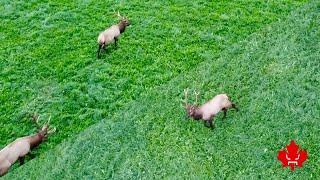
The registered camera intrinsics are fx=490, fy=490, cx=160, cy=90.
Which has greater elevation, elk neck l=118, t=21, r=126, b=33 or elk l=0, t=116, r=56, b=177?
elk neck l=118, t=21, r=126, b=33

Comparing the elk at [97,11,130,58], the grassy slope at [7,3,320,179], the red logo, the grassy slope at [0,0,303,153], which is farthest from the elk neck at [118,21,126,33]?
the red logo

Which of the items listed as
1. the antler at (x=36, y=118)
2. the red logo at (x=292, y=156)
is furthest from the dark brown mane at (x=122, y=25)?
the red logo at (x=292, y=156)

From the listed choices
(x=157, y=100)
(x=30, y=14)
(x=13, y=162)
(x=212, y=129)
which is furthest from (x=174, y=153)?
(x=30, y=14)

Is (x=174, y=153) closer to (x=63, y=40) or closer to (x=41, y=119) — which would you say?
(x=41, y=119)

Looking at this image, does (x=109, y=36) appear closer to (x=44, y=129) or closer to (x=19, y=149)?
(x=44, y=129)

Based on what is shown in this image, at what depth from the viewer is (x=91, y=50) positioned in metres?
9.07

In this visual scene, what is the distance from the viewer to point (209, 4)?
9938mm

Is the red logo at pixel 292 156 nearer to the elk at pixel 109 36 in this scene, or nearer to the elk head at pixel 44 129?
the elk head at pixel 44 129

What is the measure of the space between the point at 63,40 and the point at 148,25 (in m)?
1.67

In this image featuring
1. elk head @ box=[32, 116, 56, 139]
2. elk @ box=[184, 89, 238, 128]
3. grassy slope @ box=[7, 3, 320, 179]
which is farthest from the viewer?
elk head @ box=[32, 116, 56, 139]

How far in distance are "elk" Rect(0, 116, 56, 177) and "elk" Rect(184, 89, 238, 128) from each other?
221cm

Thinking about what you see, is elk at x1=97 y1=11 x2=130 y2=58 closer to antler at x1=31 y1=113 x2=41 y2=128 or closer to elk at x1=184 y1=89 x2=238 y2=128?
antler at x1=31 y1=113 x2=41 y2=128

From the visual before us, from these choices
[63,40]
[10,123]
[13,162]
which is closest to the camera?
[13,162]

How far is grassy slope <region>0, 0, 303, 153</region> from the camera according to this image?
7922mm
